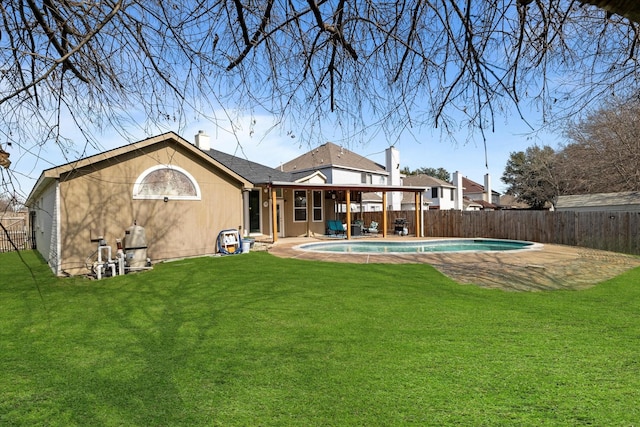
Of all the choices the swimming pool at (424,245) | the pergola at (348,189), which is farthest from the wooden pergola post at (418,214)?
the swimming pool at (424,245)

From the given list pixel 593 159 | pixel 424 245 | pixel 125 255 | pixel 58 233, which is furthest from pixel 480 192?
pixel 58 233

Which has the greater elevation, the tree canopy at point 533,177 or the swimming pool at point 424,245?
the tree canopy at point 533,177

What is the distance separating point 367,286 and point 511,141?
4.66 meters

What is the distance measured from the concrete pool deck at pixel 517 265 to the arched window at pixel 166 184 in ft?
13.0

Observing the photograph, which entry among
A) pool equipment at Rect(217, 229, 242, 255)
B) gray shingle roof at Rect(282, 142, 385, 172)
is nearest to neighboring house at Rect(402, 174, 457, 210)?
gray shingle roof at Rect(282, 142, 385, 172)

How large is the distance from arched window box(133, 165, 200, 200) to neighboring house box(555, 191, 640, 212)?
20.7 metres

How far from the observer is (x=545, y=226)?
58.7ft

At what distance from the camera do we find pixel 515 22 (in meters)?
3.83

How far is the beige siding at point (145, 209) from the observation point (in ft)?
33.7

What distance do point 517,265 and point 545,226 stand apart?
8.96 m

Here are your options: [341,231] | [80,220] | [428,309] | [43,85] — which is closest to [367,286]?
[428,309]

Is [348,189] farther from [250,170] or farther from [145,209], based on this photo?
[145,209]

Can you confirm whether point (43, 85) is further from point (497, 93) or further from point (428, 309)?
point (428, 309)

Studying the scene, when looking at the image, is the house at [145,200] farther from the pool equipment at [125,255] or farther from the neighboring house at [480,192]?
the neighboring house at [480,192]
